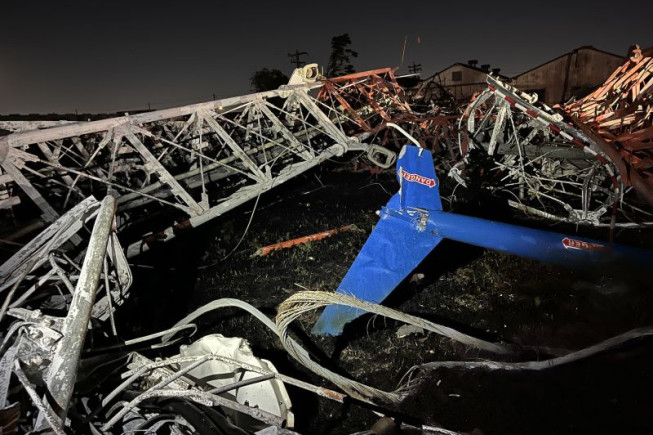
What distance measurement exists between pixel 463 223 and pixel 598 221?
4643 mm

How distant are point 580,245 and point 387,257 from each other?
1.58 meters

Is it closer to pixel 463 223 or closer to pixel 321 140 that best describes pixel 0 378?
pixel 463 223

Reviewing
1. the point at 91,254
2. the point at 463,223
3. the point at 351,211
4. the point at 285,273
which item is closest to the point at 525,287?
the point at 463,223

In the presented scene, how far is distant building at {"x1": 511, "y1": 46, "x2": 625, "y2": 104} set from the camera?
96.7 ft

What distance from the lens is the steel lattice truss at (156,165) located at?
5.64m

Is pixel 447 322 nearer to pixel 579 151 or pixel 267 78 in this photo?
pixel 579 151

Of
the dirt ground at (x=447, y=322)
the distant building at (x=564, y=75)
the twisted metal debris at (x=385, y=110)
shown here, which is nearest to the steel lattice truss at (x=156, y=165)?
the twisted metal debris at (x=385, y=110)

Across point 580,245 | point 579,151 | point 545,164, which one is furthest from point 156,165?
point 545,164

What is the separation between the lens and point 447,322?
4375 mm

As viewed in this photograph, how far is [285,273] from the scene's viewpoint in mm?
5910

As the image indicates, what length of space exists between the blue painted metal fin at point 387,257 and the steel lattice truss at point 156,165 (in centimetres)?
402

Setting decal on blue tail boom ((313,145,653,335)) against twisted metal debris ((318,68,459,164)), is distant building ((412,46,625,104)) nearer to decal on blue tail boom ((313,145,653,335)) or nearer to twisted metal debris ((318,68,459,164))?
twisted metal debris ((318,68,459,164))


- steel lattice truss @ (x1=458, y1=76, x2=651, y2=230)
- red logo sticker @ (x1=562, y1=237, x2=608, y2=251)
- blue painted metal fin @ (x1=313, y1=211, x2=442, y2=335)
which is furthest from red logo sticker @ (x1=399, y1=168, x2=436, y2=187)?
steel lattice truss @ (x1=458, y1=76, x2=651, y2=230)

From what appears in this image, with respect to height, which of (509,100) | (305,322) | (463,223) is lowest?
(305,322)
